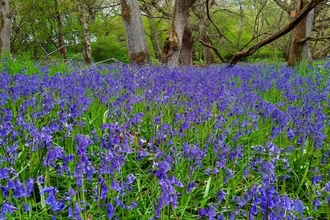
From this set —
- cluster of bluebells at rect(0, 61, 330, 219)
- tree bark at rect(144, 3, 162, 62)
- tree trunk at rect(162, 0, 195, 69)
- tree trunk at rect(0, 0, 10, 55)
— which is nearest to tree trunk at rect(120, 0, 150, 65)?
tree trunk at rect(162, 0, 195, 69)

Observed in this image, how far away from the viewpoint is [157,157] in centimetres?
142

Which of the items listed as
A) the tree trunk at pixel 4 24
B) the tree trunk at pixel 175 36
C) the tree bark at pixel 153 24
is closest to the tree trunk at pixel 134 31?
the tree trunk at pixel 175 36

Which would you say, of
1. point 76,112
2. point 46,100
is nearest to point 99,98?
point 46,100

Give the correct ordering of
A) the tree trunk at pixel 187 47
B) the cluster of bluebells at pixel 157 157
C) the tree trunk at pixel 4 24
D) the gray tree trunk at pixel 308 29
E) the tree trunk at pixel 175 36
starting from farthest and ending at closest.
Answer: the tree trunk at pixel 187 47 < the tree trunk at pixel 4 24 < the gray tree trunk at pixel 308 29 < the tree trunk at pixel 175 36 < the cluster of bluebells at pixel 157 157

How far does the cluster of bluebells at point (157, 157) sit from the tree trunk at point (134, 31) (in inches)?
149

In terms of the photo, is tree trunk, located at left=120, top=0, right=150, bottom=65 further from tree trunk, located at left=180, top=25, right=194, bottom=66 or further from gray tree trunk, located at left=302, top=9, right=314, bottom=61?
tree trunk, located at left=180, top=25, right=194, bottom=66

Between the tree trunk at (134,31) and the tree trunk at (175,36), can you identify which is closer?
the tree trunk at (134,31)

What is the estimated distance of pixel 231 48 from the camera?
2798 cm

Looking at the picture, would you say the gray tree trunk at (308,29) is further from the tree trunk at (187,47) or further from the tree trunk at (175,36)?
the tree trunk at (187,47)

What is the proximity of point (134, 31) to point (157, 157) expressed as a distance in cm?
614

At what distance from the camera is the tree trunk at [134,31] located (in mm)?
7047

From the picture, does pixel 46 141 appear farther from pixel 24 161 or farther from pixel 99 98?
pixel 99 98

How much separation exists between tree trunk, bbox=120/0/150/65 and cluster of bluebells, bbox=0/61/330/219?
3.78m

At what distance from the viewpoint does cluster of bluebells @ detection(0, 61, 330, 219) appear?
1195 millimetres
